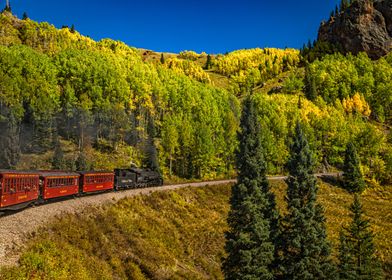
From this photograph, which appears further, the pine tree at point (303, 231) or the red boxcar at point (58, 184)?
the red boxcar at point (58, 184)

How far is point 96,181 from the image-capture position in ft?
135

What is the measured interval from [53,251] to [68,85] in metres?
88.0

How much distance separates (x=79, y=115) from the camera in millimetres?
91938

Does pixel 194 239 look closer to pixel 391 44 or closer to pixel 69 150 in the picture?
pixel 69 150

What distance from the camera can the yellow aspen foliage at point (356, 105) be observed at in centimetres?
14712

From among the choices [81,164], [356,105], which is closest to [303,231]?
[81,164]

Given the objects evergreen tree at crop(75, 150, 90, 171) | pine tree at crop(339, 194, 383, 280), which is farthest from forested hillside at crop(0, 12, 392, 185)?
pine tree at crop(339, 194, 383, 280)

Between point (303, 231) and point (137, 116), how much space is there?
295 ft

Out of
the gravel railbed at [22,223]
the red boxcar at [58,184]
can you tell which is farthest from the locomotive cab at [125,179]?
the gravel railbed at [22,223]

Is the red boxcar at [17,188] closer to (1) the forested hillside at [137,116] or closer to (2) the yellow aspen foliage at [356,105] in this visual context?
(1) the forested hillside at [137,116]

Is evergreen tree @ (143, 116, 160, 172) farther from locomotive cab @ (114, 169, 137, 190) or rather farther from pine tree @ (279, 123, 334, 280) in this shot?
pine tree @ (279, 123, 334, 280)

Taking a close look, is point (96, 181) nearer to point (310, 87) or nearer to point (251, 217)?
point (251, 217)

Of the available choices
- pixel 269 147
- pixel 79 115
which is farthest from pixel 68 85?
pixel 269 147

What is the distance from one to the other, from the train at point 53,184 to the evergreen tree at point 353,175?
5259cm
